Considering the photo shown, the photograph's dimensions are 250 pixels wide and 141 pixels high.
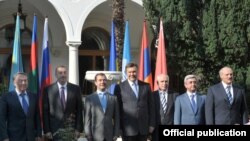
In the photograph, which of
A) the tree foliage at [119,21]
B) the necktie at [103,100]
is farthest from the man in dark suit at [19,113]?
the tree foliage at [119,21]

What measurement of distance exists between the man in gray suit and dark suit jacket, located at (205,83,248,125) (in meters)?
0.12

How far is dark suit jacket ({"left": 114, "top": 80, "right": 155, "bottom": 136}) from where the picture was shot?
6.49m

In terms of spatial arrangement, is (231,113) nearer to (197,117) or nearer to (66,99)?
(197,117)

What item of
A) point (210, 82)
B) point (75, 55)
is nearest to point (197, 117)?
point (210, 82)

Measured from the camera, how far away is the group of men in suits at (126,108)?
6.24 metres

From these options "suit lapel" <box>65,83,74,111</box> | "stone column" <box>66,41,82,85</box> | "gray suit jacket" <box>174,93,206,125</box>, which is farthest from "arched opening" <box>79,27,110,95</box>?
"gray suit jacket" <box>174,93,206,125</box>

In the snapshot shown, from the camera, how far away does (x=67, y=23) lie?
1398 cm

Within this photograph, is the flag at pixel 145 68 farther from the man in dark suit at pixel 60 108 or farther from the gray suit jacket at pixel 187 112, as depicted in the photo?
the man in dark suit at pixel 60 108

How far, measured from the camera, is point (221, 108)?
21.0 ft

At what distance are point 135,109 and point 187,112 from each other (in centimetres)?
74

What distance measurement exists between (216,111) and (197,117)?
0.91 feet

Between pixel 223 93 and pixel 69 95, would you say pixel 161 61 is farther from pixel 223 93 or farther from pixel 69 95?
pixel 69 95

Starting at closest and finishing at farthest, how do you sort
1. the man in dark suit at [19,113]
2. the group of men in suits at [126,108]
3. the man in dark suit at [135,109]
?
the man in dark suit at [19,113], the group of men in suits at [126,108], the man in dark suit at [135,109]

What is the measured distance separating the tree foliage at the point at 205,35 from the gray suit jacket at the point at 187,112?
4.53 metres
